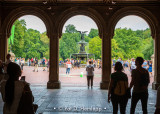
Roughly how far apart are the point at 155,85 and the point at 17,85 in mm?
9571

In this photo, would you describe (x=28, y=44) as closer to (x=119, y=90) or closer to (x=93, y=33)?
(x=93, y=33)

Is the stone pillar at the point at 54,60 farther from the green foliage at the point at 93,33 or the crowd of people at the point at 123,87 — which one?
the green foliage at the point at 93,33

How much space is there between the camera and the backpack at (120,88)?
4027 mm

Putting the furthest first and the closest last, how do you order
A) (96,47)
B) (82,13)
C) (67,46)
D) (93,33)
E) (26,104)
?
(93,33)
(67,46)
(96,47)
(82,13)
(26,104)

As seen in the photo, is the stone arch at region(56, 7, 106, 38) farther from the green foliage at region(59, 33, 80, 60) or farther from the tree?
the tree

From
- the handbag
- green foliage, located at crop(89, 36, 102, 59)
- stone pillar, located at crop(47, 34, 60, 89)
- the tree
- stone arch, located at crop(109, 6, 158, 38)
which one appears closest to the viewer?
the handbag

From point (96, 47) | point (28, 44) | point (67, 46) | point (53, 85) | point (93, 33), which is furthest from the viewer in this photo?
point (93, 33)

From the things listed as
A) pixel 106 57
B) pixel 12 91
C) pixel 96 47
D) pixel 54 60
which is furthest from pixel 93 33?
pixel 12 91

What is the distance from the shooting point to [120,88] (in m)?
4.05

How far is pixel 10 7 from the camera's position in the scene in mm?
10953

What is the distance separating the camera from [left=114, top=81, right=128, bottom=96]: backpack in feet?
13.2

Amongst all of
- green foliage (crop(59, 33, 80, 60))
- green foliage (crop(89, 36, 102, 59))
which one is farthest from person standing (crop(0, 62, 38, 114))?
green foliage (crop(59, 33, 80, 60))

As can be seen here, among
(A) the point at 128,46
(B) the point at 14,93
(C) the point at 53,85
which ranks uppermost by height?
(A) the point at 128,46

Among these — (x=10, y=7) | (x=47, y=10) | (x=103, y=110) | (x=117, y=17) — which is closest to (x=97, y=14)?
(x=117, y=17)
